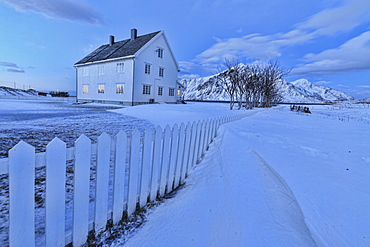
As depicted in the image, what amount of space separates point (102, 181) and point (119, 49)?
25.6m

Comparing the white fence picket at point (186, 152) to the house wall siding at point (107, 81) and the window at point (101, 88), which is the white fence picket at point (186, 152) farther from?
the window at point (101, 88)

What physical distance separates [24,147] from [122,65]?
75.0ft

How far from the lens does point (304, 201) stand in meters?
2.26

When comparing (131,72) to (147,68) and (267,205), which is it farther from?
(267,205)

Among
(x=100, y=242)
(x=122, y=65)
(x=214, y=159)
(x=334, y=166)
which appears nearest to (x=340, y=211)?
(x=334, y=166)

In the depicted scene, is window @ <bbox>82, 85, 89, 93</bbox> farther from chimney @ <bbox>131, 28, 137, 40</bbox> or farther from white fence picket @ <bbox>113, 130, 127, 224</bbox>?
white fence picket @ <bbox>113, 130, 127, 224</bbox>

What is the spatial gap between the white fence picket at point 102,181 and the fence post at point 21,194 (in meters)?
0.52

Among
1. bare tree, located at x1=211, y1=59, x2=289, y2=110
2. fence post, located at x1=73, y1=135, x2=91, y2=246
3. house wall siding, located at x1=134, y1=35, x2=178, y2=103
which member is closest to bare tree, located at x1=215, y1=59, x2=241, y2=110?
bare tree, located at x1=211, y1=59, x2=289, y2=110

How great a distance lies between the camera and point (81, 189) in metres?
1.63

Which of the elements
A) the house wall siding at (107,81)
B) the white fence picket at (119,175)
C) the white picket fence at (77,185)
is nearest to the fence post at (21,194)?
the white picket fence at (77,185)

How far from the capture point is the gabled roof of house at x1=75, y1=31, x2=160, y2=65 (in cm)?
2196

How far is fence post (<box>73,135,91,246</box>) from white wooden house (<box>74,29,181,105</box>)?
20.3m

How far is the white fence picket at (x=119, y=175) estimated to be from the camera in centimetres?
191

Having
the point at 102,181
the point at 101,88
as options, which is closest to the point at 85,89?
the point at 101,88
